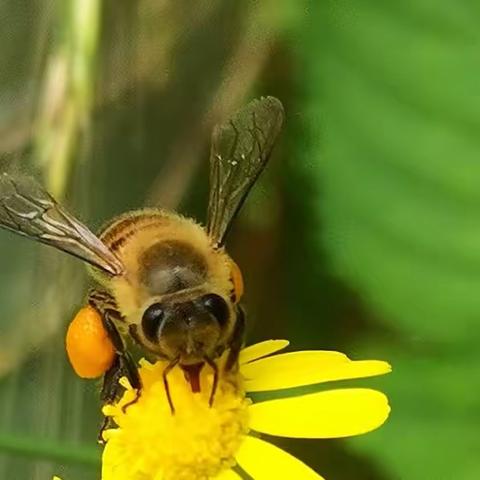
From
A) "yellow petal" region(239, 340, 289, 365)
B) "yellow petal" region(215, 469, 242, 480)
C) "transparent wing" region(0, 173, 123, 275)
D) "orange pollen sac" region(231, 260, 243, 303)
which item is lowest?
"yellow petal" region(215, 469, 242, 480)

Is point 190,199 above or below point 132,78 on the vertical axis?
below

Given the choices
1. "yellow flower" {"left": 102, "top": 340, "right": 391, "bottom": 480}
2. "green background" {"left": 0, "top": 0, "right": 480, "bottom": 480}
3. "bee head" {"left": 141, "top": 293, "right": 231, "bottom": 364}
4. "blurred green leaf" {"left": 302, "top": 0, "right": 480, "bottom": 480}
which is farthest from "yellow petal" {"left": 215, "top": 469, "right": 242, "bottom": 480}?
"blurred green leaf" {"left": 302, "top": 0, "right": 480, "bottom": 480}

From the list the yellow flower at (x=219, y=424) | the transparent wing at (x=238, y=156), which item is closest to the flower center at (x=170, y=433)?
the yellow flower at (x=219, y=424)

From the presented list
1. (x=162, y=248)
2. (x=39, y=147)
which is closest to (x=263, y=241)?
(x=39, y=147)

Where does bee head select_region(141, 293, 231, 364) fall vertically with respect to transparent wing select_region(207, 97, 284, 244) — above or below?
below

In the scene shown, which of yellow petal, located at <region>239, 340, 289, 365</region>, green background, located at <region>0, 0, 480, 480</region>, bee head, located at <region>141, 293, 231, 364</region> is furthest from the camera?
green background, located at <region>0, 0, 480, 480</region>

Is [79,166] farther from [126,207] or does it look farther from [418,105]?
[418,105]

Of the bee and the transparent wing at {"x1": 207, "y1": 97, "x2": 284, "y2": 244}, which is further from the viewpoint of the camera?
the transparent wing at {"x1": 207, "y1": 97, "x2": 284, "y2": 244}

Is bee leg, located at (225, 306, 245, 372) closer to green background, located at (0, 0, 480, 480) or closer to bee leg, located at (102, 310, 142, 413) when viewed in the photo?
bee leg, located at (102, 310, 142, 413)

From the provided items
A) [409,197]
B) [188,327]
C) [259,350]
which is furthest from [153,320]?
[409,197]
